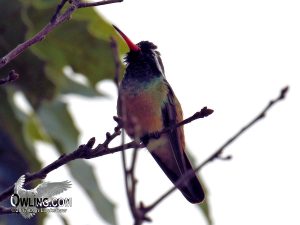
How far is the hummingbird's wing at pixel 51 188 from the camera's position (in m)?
2.71

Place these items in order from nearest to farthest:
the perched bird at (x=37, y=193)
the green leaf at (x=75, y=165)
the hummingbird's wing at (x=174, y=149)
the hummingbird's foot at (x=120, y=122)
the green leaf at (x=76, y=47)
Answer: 1. the hummingbird's foot at (x=120, y=122)
2. the perched bird at (x=37, y=193)
3. the hummingbird's wing at (x=174, y=149)
4. the green leaf at (x=76, y=47)
5. the green leaf at (x=75, y=165)

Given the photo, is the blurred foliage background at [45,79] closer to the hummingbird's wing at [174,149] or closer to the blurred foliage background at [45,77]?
the blurred foliage background at [45,77]

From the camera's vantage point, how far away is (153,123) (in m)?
4.25

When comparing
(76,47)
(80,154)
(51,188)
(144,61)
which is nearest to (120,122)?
(80,154)

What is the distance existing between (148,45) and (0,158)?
47.5 inches

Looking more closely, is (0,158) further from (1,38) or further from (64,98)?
(64,98)

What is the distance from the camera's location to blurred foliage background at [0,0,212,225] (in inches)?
195

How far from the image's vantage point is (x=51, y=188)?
108 inches

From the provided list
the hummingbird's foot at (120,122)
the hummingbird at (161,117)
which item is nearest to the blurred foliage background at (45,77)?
the hummingbird at (161,117)

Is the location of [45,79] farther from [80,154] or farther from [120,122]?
[120,122]

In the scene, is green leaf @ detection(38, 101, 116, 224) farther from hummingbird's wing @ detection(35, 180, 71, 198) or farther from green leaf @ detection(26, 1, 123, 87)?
hummingbird's wing @ detection(35, 180, 71, 198)

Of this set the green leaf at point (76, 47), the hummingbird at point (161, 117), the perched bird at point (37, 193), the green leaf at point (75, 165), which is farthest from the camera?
the green leaf at point (75, 165)

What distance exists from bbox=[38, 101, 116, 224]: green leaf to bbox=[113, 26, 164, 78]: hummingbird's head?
920 millimetres

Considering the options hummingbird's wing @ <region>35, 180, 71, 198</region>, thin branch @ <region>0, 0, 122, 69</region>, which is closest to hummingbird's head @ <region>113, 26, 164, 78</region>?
thin branch @ <region>0, 0, 122, 69</region>
